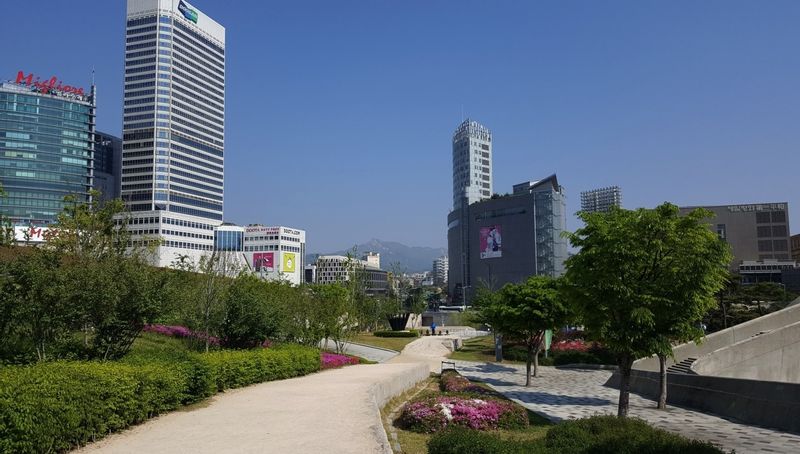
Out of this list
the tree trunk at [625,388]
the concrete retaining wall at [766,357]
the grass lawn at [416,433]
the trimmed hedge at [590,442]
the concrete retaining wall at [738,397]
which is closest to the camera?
the trimmed hedge at [590,442]

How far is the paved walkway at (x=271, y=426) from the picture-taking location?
10.3 meters

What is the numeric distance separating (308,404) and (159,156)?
157m

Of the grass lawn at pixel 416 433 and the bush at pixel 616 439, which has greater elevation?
the bush at pixel 616 439

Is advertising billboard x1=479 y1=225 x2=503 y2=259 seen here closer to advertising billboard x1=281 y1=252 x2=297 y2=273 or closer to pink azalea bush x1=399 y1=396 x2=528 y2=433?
advertising billboard x1=281 y1=252 x2=297 y2=273

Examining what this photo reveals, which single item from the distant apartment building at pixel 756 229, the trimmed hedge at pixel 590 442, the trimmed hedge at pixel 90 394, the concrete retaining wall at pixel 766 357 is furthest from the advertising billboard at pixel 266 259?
the trimmed hedge at pixel 590 442

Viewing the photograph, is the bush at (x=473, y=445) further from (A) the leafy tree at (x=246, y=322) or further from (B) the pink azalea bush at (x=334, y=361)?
(B) the pink azalea bush at (x=334, y=361)

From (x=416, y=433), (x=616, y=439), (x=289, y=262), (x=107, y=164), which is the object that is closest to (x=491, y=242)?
(x=289, y=262)

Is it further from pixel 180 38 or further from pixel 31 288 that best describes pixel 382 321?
pixel 180 38

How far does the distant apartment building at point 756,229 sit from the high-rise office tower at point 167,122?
122 meters

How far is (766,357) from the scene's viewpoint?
25.5 metres

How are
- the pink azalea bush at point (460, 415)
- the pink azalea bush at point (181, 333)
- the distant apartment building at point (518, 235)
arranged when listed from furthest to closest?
the distant apartment building at point (518, 235), the pink azalea bush at point (181, 333), the pink azalea bush at point (460, 415)

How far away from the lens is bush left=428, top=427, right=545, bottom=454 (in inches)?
367

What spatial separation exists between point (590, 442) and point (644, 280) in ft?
27.6

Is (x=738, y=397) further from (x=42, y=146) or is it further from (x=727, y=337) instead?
(x=42, y=146)
